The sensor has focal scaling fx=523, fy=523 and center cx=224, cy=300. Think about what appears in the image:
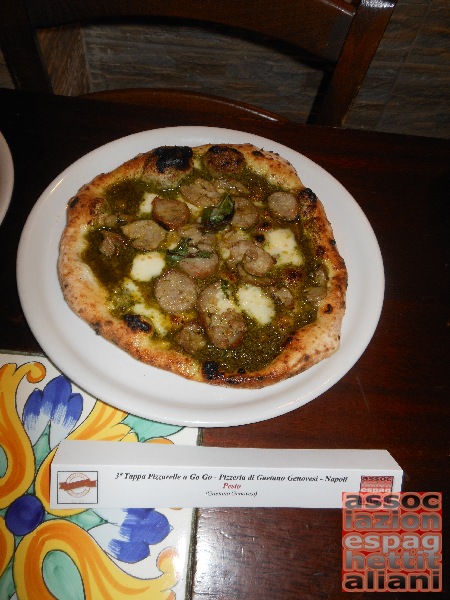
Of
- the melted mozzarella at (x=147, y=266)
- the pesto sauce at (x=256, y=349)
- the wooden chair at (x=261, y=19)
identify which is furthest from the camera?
the wooden chair at (x=261, y=19)

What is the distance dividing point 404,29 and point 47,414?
123 inches

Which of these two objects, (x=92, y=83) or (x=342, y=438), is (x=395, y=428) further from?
(x=92, y=83)

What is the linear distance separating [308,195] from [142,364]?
807 mm

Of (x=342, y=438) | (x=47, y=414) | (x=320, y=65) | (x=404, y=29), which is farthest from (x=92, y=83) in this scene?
(x=342, y=438)

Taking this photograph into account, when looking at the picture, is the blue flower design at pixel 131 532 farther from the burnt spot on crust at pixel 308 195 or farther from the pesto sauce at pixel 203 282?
the burnt spot on crust at pixel 308 195

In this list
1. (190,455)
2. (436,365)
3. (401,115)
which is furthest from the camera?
(401,115)

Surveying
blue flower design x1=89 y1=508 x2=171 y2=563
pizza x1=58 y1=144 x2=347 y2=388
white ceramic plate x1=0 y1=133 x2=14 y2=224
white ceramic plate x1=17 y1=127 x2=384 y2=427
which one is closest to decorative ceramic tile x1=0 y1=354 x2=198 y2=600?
blue flower design x1=89 y1=508 x2=171 y2=563

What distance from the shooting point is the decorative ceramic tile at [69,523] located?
1.25 metres

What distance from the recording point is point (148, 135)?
1.94 meters

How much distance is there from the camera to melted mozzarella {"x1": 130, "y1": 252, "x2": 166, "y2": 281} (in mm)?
1617

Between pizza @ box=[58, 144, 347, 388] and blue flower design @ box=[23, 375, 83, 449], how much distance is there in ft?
0.66

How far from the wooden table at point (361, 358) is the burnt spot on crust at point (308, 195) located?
1.04ft

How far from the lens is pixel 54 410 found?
148 cm

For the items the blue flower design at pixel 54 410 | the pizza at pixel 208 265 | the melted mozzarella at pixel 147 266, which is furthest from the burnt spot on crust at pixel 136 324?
the blue flower design at pixel 54 410
